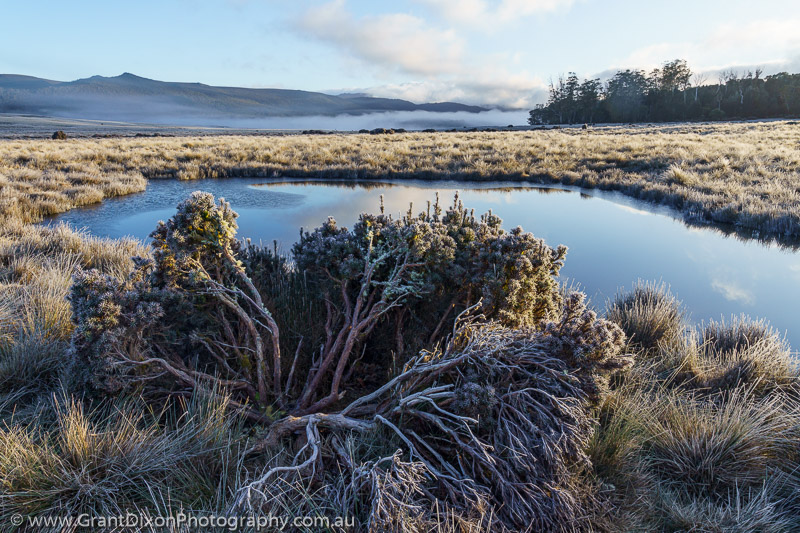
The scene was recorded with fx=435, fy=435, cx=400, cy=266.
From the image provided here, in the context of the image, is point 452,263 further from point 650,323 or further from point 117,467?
point 650,323

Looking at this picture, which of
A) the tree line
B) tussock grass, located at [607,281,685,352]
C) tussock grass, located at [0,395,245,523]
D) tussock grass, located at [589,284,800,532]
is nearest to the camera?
tussock grass, located at [0,395,245,523]

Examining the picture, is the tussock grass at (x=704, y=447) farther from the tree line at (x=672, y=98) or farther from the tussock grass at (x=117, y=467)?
the tree line at (x=672, y=98)

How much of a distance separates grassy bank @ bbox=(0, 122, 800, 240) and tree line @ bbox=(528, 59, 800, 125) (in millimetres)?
52621

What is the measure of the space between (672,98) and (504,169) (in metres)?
71.5

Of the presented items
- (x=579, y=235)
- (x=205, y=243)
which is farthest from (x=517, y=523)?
(x=579, y=235)

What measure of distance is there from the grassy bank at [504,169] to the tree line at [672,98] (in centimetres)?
5262

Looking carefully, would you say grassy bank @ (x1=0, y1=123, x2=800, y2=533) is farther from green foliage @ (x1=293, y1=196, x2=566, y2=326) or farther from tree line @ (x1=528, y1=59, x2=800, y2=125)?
tree line @ (x1=528, y1=59, x2=800, y2=125)

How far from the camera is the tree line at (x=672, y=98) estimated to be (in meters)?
67.4

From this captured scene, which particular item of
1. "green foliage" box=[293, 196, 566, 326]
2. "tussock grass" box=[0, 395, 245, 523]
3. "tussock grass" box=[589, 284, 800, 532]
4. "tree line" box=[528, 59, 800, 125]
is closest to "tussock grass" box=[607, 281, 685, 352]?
"tussock grass" box=[589, 284, 800, 532]

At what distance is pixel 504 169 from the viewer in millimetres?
18609

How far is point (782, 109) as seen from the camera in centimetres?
6644

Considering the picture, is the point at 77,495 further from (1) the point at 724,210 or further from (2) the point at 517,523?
(1) the point at 724,210

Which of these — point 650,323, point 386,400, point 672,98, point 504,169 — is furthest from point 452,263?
point 672,98

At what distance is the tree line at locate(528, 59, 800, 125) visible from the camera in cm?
6744
